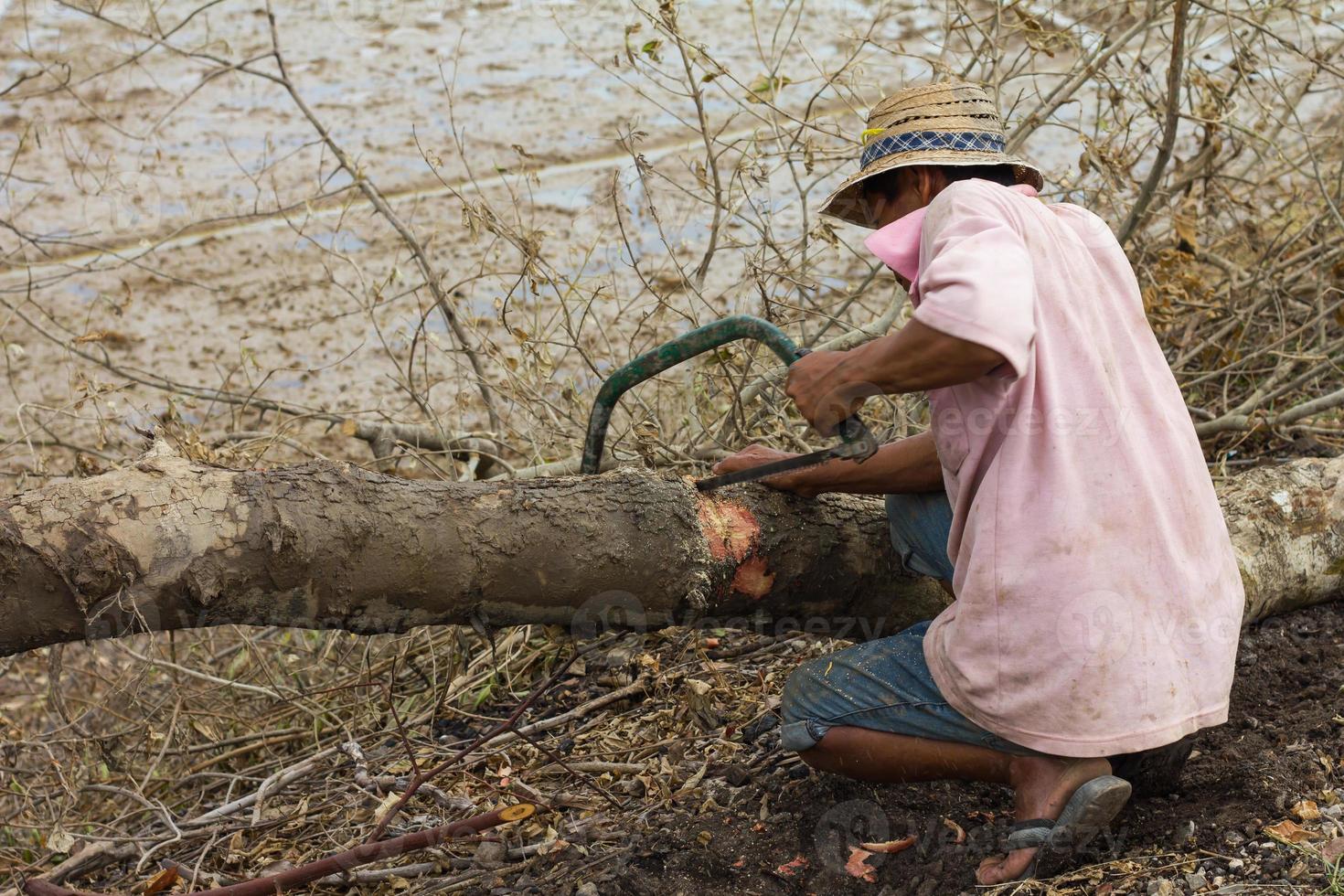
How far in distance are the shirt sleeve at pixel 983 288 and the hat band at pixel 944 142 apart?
0.28m

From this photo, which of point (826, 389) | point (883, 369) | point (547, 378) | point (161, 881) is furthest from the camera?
point (547, 378)

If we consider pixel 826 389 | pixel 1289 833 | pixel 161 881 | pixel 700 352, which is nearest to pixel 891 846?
pixel 1289 833

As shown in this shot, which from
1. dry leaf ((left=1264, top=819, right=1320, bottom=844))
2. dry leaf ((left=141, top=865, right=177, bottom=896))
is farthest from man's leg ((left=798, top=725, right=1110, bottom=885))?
dry leaf ((left=141, top=865, right=177, bottom=896))

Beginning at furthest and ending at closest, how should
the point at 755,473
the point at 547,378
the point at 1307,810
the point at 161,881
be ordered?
1. the point at 547,378
2. the point at 161,881
3. the point at 755,473
4. the point at 1307,810

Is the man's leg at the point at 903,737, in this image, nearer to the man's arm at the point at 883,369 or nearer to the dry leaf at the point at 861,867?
the dry leaf at the point at 861,867

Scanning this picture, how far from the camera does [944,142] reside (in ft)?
6.98

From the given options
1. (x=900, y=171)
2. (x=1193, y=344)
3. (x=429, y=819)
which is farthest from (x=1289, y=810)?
(x=1193, y=344)

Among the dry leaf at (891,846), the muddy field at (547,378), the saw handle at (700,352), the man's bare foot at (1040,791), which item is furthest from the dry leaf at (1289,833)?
the saw handle at (700,352)

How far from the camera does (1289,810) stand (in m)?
2.17

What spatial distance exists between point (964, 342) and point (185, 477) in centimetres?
127

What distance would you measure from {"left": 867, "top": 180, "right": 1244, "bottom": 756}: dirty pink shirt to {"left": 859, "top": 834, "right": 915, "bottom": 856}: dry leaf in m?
0.33

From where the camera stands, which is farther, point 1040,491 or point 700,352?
point 700,352

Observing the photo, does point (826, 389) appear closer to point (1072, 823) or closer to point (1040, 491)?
point (1040, 491)

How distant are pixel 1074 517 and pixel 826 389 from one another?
44cm
